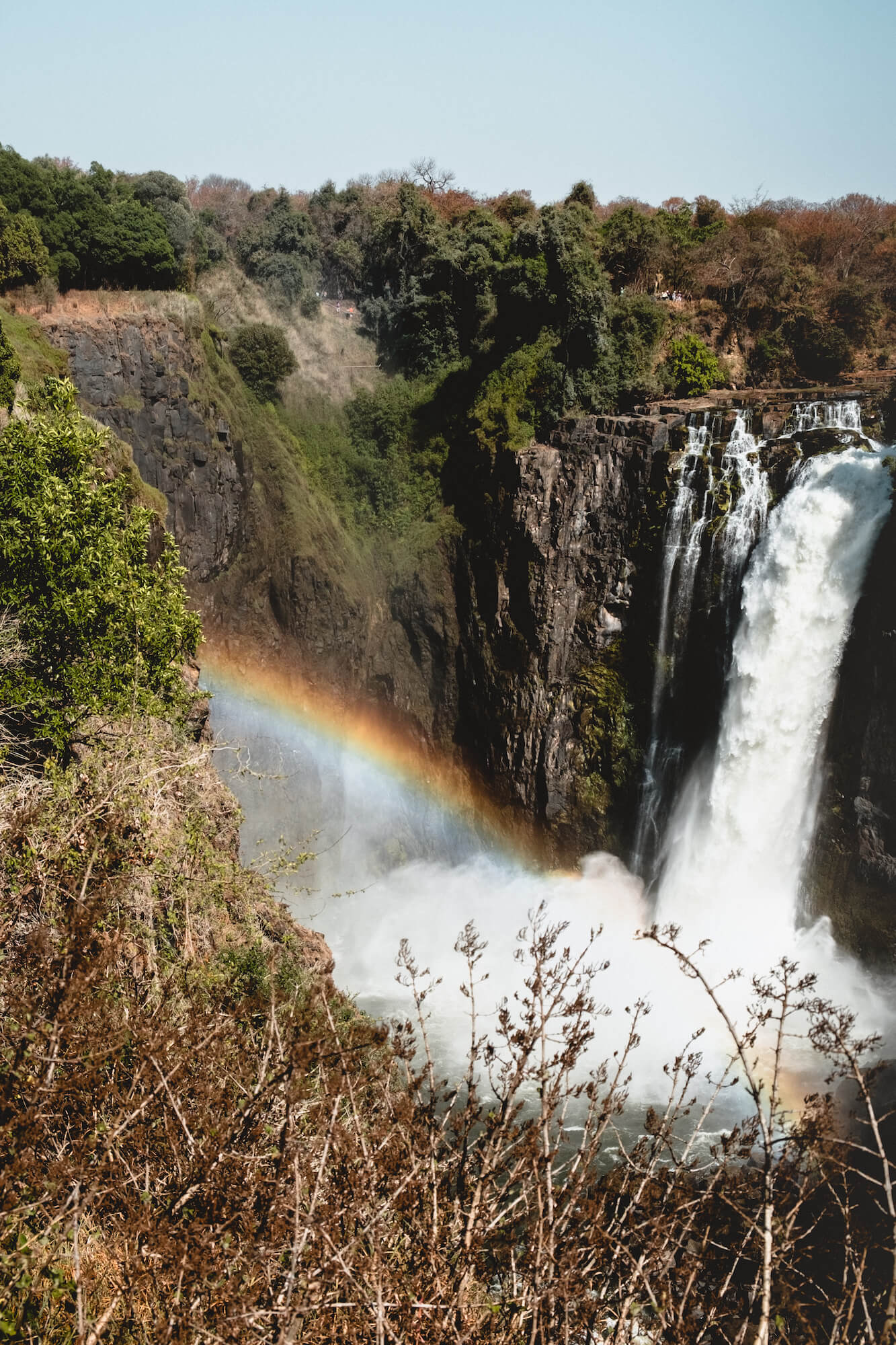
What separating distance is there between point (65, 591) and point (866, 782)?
583 inches

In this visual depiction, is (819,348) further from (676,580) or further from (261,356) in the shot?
(261,356)

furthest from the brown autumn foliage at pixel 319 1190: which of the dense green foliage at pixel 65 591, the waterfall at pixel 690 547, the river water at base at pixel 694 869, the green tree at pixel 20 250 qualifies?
the green tree at pixel 20 250

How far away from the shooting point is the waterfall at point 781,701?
18.6 meters

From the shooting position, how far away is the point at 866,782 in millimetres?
18359

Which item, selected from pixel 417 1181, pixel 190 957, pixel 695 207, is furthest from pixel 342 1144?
pixel 695 207

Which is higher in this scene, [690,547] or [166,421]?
[166,421]

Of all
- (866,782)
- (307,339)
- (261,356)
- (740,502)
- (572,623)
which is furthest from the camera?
(307,339)

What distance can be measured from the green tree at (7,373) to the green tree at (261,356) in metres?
10.7

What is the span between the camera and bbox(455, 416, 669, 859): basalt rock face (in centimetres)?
2269

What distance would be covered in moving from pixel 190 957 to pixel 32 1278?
462 centimetres

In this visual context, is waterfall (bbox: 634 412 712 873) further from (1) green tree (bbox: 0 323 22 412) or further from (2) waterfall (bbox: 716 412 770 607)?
(1) green tree (bbox: 0 323 22 412)

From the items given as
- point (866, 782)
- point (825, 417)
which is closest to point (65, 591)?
Answer: point (866, 782)

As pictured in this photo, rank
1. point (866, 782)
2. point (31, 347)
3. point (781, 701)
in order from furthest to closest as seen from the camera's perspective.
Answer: point (31, 347), point (781, 701), point (866, 782)

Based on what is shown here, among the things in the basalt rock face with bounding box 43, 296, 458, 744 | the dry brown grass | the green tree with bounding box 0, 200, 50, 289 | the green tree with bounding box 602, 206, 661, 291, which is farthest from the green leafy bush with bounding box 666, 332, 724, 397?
the green tree with bounding box 0, 200, 50, 289
